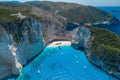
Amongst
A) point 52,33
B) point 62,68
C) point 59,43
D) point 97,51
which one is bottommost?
point 59,43

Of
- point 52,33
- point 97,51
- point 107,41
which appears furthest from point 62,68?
point 52,33

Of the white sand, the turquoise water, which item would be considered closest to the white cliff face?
the white sand

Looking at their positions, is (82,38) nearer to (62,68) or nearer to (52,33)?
(52,33)

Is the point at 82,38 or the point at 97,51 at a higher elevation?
the point at 97,51

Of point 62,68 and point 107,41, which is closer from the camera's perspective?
point 62,68

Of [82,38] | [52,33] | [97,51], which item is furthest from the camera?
[52,33]

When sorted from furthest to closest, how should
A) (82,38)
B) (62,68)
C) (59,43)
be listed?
(59,43)
(82,38)
(62,68)
